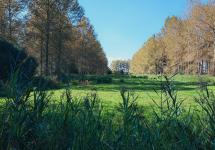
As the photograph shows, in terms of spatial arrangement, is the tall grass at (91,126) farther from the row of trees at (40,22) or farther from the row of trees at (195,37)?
the row of trees at (195,37)

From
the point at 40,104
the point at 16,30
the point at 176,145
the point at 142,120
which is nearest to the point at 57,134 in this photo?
the point at 40,104

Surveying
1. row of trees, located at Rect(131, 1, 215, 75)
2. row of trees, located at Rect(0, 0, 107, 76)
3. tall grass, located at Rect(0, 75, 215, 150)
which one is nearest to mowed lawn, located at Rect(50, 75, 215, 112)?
tall grass, located at Rect(0, 75, 215, 150)

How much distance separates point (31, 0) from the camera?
1357 inches

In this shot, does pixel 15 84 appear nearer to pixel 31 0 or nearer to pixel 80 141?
pixel 80 141

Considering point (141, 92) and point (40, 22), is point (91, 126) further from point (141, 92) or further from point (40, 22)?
point (40, 22)

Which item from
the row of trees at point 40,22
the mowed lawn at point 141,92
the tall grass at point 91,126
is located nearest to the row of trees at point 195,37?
the mowed lawn at point 141,92

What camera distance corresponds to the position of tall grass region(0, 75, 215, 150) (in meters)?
2.83

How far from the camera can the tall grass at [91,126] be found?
2826mm

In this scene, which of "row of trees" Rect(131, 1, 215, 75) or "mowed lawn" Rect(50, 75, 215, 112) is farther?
"row of trees" Rect(131, 1, 215, 75)

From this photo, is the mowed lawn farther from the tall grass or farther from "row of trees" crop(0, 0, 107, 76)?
"row of trees" crop(0, 0, 107, 76)

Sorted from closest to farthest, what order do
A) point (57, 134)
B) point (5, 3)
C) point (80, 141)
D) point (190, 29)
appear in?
point (80, 141) < point (57, 134) < point (5, 3) < point (190, 29)

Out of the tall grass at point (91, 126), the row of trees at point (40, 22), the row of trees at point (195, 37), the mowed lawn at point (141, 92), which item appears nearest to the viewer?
the tall grass at point (91, 126)

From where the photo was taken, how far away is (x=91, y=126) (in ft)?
9.69

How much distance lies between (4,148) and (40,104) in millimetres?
520
